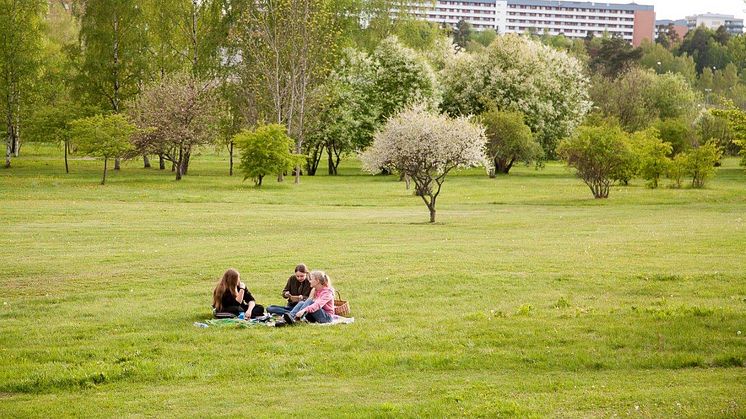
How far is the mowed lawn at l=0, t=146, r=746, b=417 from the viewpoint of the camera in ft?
36.3

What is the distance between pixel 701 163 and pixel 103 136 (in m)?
36.1

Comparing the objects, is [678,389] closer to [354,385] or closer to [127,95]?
[354,385]

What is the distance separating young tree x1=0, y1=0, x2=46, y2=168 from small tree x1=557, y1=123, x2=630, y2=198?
39902 millimetres

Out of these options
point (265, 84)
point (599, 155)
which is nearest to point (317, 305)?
point (599, 155)

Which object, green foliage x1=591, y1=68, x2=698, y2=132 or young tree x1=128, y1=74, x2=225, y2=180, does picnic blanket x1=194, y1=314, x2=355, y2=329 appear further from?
green foliage x1=591, y1=68, x2=698, y2=132

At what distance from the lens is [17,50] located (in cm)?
6538

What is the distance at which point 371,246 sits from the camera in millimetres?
26953

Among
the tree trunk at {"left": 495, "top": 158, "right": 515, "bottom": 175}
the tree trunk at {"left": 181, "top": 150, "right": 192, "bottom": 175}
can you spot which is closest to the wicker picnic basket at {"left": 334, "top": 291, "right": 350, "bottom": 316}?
the tree trunk at {"left": 181, "top": 150, "right": 192, "bottom": 175}

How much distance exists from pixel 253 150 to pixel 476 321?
42.1 m

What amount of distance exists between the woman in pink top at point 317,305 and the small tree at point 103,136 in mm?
41343

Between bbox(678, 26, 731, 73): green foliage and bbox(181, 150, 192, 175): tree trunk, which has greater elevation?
bbox(678, 26, 731, 73): green foliage

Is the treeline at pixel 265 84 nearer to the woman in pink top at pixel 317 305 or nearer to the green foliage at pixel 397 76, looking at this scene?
the green foliage at pixel 397 76

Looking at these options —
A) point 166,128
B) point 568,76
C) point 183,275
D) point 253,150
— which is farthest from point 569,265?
point 568,76

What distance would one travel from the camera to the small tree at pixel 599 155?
4784 cm
